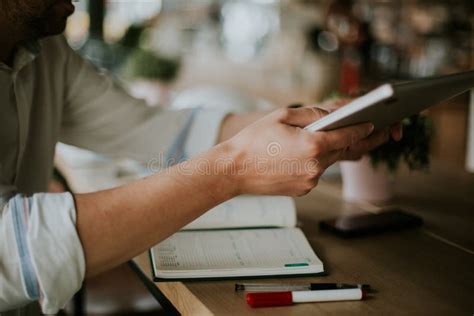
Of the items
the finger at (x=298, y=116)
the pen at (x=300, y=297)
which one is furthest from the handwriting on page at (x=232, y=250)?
the finger at (x=298, y=116)

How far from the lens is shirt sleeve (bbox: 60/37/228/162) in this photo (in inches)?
49.7

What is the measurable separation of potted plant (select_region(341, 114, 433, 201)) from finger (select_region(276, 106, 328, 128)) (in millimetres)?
419

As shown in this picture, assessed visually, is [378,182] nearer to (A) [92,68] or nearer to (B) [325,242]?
(B) [325,242]

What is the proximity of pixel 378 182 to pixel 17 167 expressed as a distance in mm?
758

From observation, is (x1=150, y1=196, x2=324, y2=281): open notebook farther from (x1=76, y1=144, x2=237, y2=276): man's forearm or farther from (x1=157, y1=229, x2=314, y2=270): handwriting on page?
(x1=76, y1=144, x2=237, y2=276): man's forearm

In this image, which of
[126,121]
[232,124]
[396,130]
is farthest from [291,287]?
[126,121]

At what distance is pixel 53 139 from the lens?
1.21 m

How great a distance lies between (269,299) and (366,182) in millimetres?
614

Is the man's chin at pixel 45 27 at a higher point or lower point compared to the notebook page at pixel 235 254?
higher

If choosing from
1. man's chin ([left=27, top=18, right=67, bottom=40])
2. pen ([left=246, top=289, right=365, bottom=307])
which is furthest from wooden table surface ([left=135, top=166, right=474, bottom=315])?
man's chin ([left=27, top=18, right=67, bottom=40])

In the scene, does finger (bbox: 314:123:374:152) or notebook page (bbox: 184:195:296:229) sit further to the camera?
notebook page (bbox: 184:195:296:229)

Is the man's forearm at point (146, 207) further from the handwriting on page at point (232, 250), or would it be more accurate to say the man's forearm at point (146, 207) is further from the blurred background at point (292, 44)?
the blurred background at point (292, 44)

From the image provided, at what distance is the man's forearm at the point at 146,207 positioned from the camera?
2.33 ft

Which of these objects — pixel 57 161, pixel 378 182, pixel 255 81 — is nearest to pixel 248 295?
pixel 378 182
